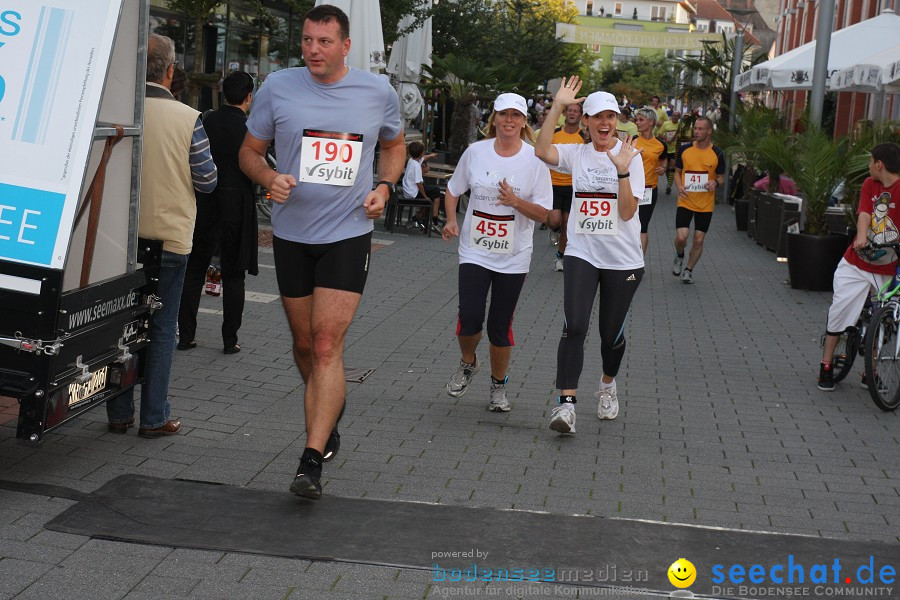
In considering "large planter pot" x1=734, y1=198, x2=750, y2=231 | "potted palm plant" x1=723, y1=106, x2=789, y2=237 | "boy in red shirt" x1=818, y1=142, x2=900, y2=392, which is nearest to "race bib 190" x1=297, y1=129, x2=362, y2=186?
"boy in red shirt" x1=818, y1=142, x2=900, y2=392

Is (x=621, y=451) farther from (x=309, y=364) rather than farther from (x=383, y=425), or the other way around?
(x=309, y=364)

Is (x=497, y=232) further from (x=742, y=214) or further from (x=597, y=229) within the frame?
(x=742, y=214)

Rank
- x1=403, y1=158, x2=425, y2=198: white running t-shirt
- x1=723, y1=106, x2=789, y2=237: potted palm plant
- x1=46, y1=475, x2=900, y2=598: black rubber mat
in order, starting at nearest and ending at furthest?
x1=46, y1=475, x2=900, y2=598: black rubber mat
x1=723, y1=106, x2=789, y2=237: potted palm plant
x1=403, y1=158, x2=425, y2=198: white running t-shirt

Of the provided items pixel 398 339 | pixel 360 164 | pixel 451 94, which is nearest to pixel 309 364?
pixel 360 164

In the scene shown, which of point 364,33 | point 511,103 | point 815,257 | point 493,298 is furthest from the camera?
point 815,257

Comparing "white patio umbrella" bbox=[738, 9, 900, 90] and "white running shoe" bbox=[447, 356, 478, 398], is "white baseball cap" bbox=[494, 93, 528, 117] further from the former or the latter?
"white patio umbrella" bbox=[738, 9, 900, 90]

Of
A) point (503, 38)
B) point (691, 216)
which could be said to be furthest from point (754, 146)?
point (503, 38)

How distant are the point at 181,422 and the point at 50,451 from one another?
34.7 inches

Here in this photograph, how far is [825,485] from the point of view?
608cm

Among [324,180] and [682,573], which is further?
[324,180]

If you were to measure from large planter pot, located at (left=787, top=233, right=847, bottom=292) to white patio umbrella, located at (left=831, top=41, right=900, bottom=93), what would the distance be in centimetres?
234

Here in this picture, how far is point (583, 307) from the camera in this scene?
22.8 ft

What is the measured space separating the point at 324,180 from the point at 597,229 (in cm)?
221

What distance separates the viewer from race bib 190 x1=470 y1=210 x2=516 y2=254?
723 cm
